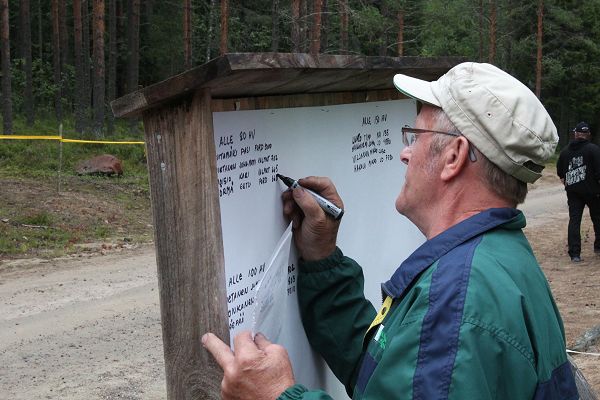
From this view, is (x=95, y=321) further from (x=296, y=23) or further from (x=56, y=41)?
(x=56, y=41)

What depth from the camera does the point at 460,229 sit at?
5.70 ft

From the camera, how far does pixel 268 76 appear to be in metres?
1.97

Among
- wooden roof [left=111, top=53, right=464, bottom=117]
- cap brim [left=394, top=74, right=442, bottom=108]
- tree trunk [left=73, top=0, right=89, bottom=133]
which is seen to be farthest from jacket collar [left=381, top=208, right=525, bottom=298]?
tree trunk [left=73, top=0, right=89, bottom=133]

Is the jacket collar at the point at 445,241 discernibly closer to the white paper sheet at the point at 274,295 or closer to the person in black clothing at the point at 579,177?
the white paper sheet at the point at 274,295

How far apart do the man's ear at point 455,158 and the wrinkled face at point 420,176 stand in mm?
30

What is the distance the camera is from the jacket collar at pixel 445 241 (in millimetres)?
1699

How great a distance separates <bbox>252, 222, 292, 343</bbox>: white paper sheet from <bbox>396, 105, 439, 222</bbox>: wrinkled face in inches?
17.5

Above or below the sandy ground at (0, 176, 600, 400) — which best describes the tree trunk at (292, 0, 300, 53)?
above

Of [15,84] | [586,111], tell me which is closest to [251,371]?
[15,84]

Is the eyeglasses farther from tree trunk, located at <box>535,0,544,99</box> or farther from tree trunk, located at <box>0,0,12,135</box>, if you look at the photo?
tree trunk, located at <box>535,0,544,99</box>

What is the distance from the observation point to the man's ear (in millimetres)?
1815

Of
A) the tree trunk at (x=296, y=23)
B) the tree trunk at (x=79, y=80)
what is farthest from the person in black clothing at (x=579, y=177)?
the tree trunk at (x=79, y=80)

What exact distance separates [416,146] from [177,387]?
856 mm

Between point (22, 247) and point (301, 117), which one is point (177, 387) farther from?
point (22, 247)
